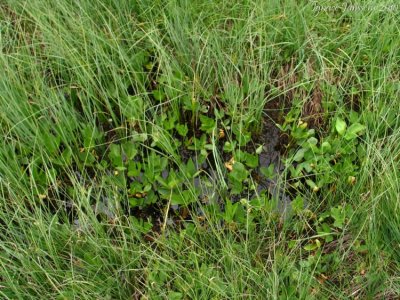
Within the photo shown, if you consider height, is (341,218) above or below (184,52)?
below

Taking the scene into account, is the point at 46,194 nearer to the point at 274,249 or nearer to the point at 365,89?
the point at 274,249

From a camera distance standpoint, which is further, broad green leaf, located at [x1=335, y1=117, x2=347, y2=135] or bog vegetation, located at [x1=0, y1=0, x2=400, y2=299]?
broad green leaf, located at [x1=335, y1=117, x2=347, y2=135]

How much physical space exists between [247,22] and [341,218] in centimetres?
97

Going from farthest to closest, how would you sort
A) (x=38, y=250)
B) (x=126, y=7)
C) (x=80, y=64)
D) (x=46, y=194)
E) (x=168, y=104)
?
(x=126, y=7), (x=168, y=104), (x=80, y=64), (x=46, y=194), (x=38, y=250)

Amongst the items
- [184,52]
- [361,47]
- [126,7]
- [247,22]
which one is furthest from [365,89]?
[126,7]

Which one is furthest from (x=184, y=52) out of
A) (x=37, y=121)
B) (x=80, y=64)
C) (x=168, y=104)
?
(x=37, y=121)

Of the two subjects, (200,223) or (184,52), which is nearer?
(200,223)

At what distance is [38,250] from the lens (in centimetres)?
168

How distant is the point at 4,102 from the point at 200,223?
929 millimetres

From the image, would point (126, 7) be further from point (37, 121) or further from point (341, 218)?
point (341, 218)

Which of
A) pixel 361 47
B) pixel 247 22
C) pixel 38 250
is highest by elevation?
pixel 247 22

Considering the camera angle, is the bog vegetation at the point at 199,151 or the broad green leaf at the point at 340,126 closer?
the bog vegetation at the point at 199,151

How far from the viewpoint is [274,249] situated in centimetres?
170

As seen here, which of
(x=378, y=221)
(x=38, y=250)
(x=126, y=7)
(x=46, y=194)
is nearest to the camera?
(x=38, y=250)
